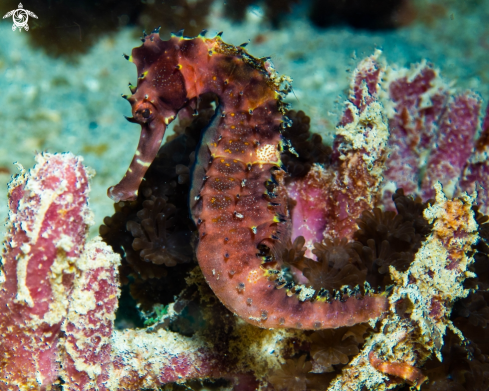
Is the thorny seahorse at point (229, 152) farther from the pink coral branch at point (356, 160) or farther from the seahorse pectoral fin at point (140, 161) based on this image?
the pink coral branch at point (356, 160)

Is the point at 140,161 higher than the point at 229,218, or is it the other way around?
the point at 140,161

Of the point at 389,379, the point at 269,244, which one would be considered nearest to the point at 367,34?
the point at 269,244

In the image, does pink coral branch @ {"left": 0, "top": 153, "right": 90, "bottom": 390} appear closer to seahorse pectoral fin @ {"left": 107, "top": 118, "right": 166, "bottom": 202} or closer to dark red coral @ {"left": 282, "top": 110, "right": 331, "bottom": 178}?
seahorse pectoral fin @ {"left": 107, "top": 118, "right": 166, "bottom": 202}

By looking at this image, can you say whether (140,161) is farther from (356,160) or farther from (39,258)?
(356,160)

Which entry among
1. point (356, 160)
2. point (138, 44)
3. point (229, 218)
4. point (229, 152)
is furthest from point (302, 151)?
point (138, 44)

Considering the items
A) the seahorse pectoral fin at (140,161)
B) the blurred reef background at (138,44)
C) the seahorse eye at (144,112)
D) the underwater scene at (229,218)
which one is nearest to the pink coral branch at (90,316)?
the underwater scene at (229,218)

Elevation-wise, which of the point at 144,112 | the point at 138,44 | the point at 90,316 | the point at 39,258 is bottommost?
the point at 90,316

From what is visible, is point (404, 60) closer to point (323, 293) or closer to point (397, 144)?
point (397, 144)
